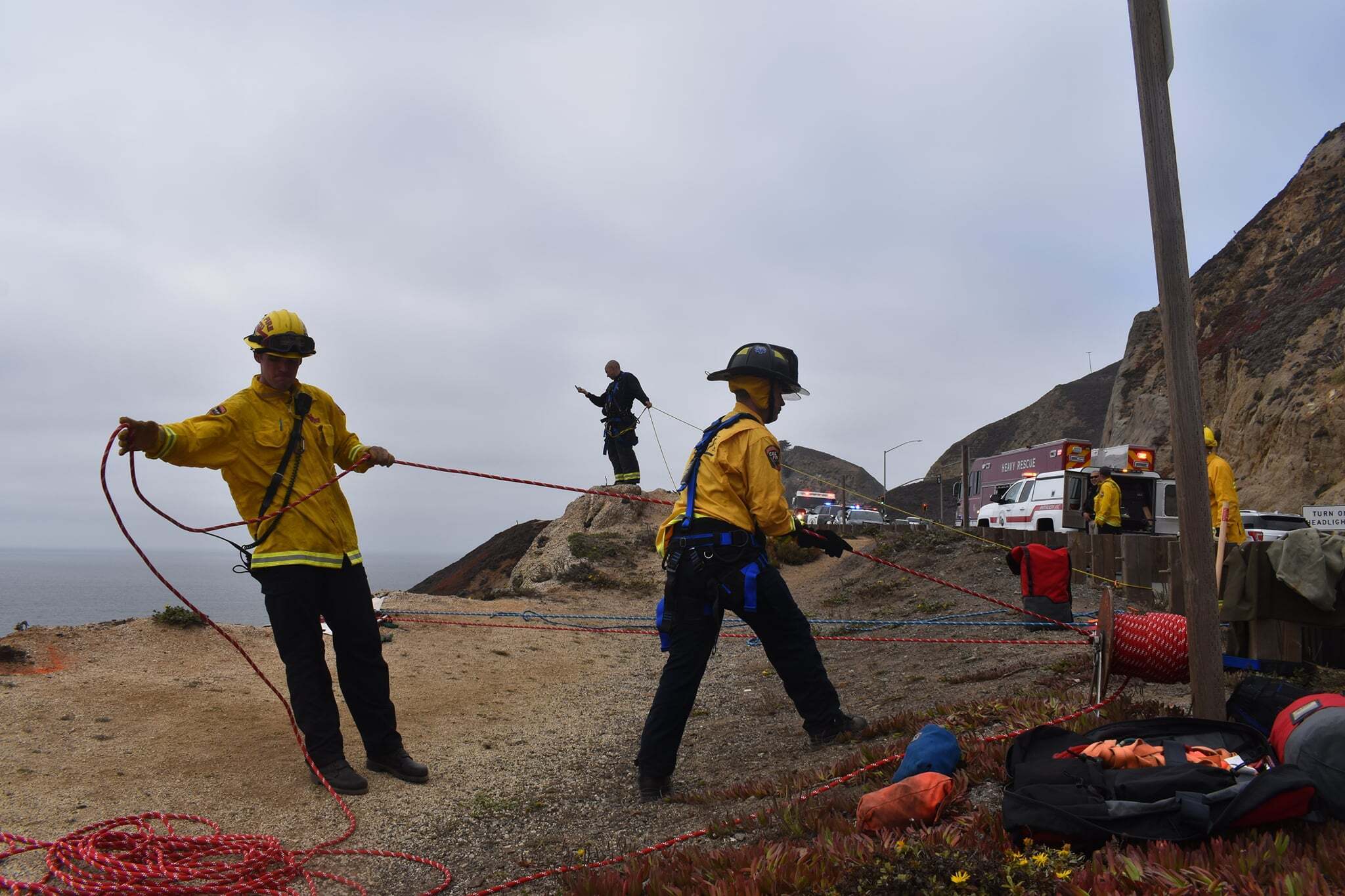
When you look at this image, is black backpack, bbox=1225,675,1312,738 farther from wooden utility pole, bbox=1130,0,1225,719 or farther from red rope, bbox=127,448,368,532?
red rope, bbox=127,448,368,532

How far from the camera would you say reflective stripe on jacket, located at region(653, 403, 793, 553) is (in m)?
4.61

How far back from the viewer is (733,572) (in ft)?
14.9

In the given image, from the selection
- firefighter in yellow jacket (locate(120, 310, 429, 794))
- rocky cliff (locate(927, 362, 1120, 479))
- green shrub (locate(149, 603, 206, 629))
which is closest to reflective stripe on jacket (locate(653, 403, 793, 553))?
firefighter in yellow jacket (locate(120, 310, 429, 794))

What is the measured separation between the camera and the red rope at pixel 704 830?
3.28 metres

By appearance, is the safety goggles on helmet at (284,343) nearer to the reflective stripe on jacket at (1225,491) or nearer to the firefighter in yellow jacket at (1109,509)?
the reflective stripe on jacket at (1225,491)

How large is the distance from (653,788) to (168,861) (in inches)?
83.5

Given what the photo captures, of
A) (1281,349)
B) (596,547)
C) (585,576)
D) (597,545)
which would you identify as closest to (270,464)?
(585,576)

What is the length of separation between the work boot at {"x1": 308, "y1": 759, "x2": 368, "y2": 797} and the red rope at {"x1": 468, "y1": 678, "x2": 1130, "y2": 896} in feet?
4.68

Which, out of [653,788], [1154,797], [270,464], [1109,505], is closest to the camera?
[1154,797]

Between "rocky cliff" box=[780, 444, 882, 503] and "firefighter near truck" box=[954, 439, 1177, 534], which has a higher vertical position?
"rocky cliff" box=[780, 444, 882, 503]

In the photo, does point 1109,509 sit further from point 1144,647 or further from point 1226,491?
point 1144,647

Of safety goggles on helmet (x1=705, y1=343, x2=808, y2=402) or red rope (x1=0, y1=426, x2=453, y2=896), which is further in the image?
safety goggles on helmet (x1=705, y1=343, x2=808, y2=402)

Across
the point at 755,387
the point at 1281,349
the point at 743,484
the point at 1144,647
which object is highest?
the point at 1281,349

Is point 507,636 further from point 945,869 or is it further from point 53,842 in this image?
point 945,869
